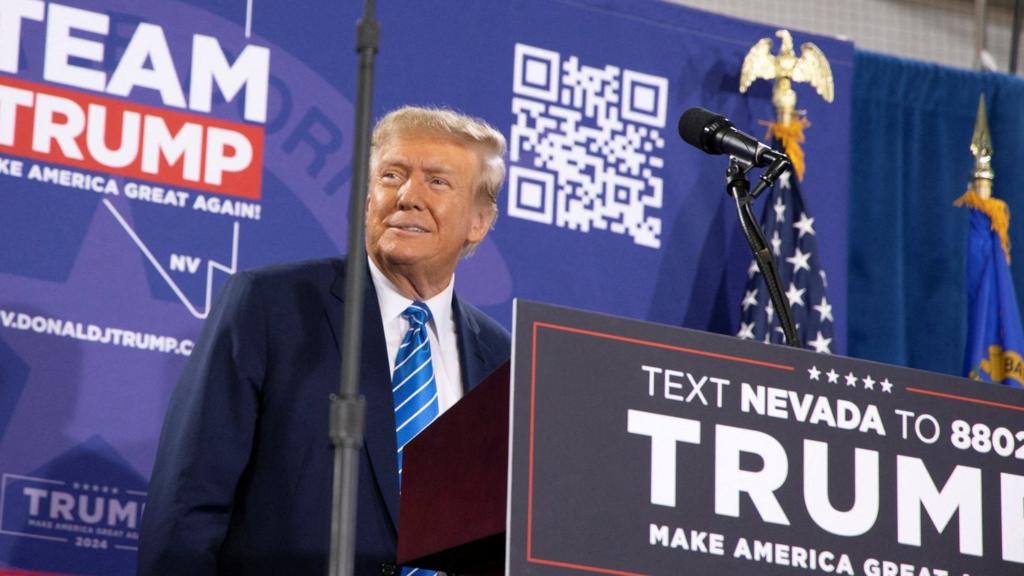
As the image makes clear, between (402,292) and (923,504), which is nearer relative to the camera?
(923,504)

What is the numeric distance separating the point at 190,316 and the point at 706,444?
234cm

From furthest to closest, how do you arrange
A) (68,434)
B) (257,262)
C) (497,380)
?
(257,262), (68,434), (497,380)

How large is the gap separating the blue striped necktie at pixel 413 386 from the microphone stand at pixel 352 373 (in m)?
1.35

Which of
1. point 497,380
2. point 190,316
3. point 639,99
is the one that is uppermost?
point 639,99

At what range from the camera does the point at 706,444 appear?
7.25 feet

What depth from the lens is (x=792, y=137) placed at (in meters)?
5.19

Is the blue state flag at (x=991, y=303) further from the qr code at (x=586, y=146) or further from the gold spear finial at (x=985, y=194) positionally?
the qr code at (x=586, y=146)

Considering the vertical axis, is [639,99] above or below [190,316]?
above

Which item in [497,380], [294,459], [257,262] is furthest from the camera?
[257,262]

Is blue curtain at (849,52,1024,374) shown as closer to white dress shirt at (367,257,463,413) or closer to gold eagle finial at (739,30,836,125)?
gold eagle finial at (739,30,836,125)

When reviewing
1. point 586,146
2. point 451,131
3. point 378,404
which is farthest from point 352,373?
point 586,146

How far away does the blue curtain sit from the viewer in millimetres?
5473

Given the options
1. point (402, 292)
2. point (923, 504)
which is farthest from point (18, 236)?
point (923, 504)

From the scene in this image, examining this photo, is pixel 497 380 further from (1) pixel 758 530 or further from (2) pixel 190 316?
(2) pixel 190 316
